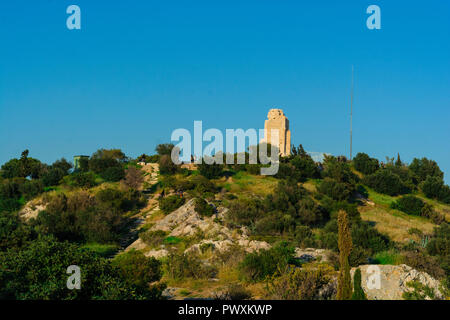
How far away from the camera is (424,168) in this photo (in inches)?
1817

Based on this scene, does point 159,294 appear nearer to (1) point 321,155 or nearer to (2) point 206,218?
(2) point 206,218

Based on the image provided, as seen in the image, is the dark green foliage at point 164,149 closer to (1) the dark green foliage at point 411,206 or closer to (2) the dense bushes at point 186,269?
(1) the dark green foliage at point 411,206

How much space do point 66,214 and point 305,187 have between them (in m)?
18.3

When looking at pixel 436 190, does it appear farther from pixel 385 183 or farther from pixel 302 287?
pixel 302 287

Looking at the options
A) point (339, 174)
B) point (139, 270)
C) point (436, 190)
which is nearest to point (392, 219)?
point (339, 174)

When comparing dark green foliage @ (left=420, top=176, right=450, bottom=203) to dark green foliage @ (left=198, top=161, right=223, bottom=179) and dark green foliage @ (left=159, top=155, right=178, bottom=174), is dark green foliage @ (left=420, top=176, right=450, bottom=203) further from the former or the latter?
dark green foliage @ (left=159, top=155, right=178, bottom=174)

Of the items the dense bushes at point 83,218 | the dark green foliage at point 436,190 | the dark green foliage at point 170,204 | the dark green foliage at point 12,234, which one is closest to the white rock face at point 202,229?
the dark green foliage at point 170,204

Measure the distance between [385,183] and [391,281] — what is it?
84.9ft

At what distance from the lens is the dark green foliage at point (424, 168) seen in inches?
1789

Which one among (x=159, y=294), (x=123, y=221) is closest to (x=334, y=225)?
(x=123, y=221)

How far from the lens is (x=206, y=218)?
2488 cm

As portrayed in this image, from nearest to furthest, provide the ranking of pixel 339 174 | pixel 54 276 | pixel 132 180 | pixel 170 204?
pixel 54 276 → pixel 170 204 → pixel 132 180 → pixel 339 174
